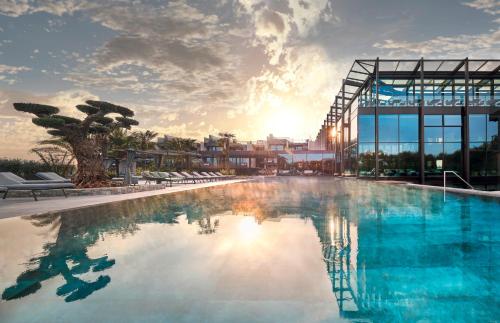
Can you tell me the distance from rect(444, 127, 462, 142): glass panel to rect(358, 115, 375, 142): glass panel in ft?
21.5

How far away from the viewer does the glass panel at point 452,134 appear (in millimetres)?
29609

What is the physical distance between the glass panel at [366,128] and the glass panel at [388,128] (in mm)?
636

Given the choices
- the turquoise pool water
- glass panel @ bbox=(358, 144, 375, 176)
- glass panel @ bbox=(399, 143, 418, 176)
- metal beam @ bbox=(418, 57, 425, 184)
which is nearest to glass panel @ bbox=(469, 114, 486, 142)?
metal beam @ bbox=(418, 57, 425, 184)

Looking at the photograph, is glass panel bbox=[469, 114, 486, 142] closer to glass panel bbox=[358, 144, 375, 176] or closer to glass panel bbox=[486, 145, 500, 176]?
glass panel bbox=[486, 145, 500, 176]

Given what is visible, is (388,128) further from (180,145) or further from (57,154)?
(180,145)

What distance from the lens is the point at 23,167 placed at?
19.7 meters

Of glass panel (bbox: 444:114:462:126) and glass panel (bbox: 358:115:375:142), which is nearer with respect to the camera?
glass panel (bbox: 444:114:462:126)

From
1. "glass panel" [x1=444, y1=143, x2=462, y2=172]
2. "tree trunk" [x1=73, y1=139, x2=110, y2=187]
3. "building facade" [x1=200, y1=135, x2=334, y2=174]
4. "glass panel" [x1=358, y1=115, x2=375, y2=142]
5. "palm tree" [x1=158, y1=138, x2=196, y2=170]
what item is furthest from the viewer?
"building facade" [x1=200, y1=135, x2=334, y2=174]

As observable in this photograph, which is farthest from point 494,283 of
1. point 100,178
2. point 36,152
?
point 36,152

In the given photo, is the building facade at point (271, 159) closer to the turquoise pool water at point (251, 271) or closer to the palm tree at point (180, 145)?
the palm tree at point (180, 145)

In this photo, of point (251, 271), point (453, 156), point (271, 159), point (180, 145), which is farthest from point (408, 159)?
point (271, 159)

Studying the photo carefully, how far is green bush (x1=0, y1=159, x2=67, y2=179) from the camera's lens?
1914 cm

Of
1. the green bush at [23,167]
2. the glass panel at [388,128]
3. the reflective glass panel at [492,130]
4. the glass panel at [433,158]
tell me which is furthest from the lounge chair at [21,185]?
the reflective glass panel at [492,130]

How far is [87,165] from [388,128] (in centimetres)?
2528
